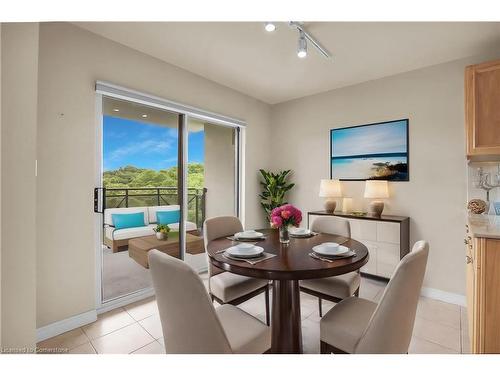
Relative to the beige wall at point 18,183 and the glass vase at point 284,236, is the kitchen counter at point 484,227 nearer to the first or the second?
the glass vase at point 284,236

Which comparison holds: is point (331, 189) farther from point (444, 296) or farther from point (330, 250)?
point (330, 250)

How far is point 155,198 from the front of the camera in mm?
2891

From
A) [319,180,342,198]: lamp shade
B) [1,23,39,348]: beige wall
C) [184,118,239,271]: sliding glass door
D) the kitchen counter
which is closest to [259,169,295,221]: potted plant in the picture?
[184,118,239,271]: sliding glass door

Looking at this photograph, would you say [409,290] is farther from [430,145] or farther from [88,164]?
[88,164]

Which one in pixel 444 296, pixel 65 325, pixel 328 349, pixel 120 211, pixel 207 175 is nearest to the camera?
pixel 328 349

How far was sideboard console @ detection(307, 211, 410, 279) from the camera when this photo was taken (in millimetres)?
2795

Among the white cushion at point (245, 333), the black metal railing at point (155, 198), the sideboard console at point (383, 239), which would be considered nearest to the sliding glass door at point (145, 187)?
the black metal railing at point (155, 198)

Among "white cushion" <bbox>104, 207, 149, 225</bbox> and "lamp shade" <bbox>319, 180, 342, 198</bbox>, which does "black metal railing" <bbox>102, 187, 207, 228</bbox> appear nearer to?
"white cushion" <bbox>104, 207, 149, 225</bbox>

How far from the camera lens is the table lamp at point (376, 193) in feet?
9.86

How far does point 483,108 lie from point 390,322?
2144 millimetres

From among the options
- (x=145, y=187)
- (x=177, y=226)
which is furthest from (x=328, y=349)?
(x=145, y=187)

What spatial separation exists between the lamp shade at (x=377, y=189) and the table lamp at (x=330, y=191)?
16.4 inches

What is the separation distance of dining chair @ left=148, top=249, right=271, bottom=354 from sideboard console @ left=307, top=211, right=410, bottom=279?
2.29 m
